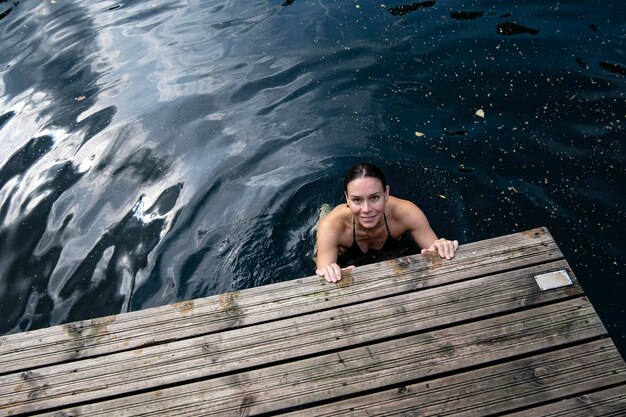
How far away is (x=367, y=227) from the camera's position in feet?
17.0

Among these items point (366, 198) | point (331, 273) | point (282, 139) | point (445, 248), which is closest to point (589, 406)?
point (445, 248)

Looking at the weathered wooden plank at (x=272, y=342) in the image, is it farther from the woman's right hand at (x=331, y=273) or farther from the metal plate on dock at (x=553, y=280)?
the woman's right hand at (x=331, y=273)

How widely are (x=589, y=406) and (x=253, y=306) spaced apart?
2.20m

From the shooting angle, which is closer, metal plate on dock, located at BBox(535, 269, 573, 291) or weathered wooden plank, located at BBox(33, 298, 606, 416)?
weathered wooden plank, located at BBox(33, 298, 606, 416)

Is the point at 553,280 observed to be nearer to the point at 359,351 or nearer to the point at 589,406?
the point at 589,406

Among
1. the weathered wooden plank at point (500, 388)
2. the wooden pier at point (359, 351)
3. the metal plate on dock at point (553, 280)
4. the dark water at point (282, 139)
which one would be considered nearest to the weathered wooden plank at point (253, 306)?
the wooden pier at point (359, 351)

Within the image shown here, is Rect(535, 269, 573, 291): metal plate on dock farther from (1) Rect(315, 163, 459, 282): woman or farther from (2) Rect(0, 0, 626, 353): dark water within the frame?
(2) Rect(0, 0, 626, 353): dark water

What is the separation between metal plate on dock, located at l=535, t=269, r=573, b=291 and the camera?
407 centimetres

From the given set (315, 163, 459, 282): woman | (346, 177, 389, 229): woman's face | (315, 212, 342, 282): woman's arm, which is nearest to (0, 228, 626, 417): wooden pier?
(315, 163, 459, 282): woman

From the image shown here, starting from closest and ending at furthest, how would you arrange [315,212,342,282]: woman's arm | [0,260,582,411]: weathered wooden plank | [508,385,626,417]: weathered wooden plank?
[508,385,626,417]: weathered wooden plank, [0,260,582,411]: weathered wooden plank, [315,212,342,282]: woman's arm

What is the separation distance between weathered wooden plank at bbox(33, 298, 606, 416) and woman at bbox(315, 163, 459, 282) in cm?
69

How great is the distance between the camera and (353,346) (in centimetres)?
385

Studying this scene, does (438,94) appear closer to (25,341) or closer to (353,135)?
(353,135)

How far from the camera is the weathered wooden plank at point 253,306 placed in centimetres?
402
